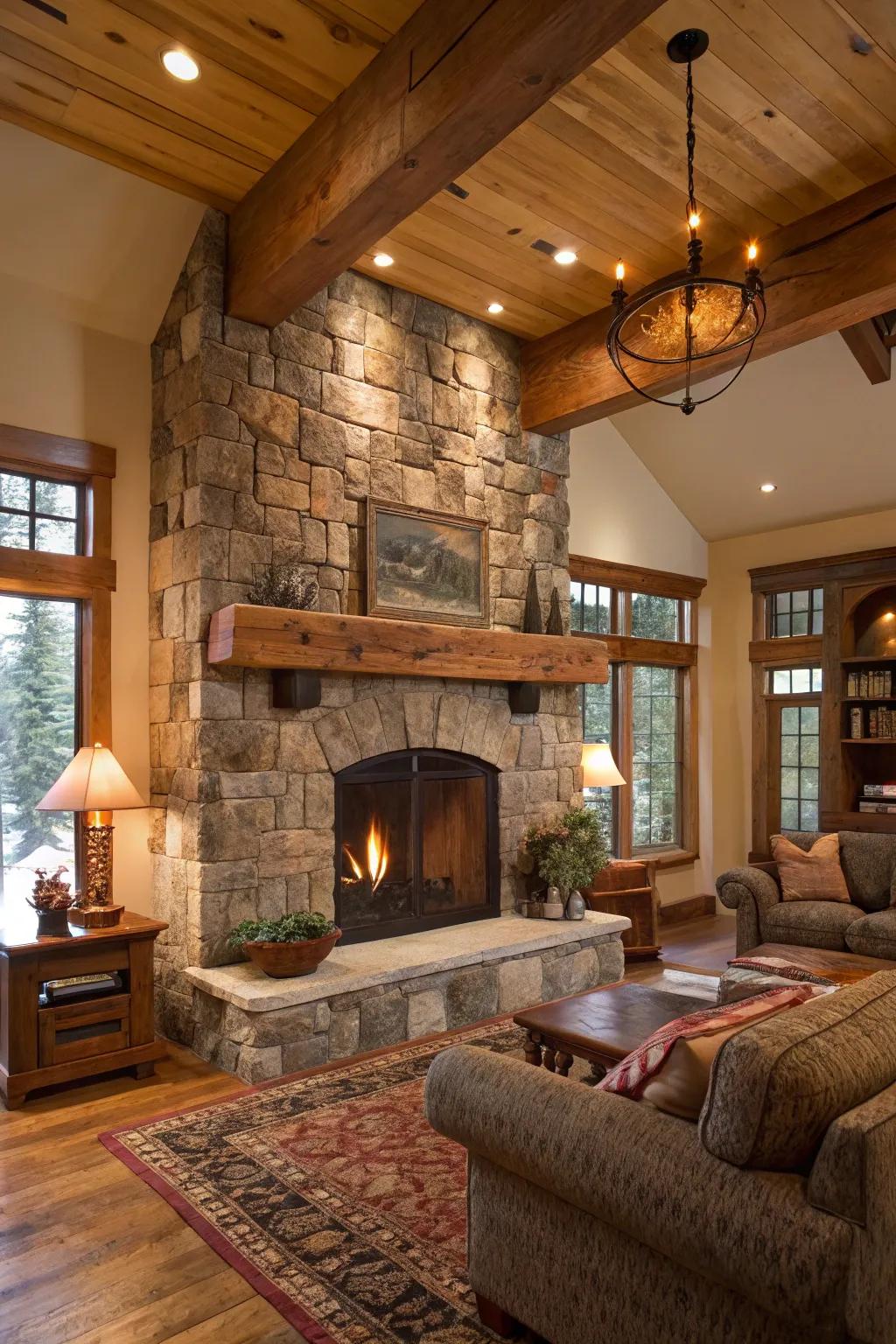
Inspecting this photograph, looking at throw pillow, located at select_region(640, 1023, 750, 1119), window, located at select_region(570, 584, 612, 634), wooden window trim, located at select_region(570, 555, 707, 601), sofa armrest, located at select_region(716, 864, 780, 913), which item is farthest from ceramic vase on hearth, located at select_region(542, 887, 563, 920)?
throw pillow, located at select_region(640, 1023, 750, 1119)

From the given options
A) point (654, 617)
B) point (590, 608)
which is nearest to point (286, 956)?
point (590, 608)

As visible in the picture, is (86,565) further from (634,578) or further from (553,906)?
(634,578)

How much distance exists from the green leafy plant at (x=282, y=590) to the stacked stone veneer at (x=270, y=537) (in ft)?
0.19

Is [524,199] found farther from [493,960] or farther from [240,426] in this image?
[493,960]

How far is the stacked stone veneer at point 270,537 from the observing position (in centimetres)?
404

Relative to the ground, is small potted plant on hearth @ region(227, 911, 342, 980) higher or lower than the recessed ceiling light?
lower

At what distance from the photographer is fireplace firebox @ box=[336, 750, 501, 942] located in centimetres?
458

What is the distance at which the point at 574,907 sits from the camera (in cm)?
513

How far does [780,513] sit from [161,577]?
194 inches

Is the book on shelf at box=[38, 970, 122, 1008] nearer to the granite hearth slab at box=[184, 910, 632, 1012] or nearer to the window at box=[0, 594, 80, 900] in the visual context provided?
the granite hearth slab at box=[184, 910, 632, 1012]

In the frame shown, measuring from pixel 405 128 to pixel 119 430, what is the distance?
2.07m

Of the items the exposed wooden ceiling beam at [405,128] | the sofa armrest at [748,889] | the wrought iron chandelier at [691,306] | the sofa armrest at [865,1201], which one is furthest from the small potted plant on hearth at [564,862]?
the sofa armrest at [865,1201]

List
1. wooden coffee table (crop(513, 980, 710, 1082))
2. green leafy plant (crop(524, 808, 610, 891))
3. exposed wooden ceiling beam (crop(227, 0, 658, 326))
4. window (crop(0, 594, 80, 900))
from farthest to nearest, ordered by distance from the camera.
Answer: green leafy plant (crop(524, 808, 610, 891)), window (crop(0, 594, 80, 900)), wooden coffee table (crop(513, 980, 710, 1082)), exposed wooden ceiling beam (crop(227, 0, 658, 326))

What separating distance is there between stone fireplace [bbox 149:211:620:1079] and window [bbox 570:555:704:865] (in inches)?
53.5
